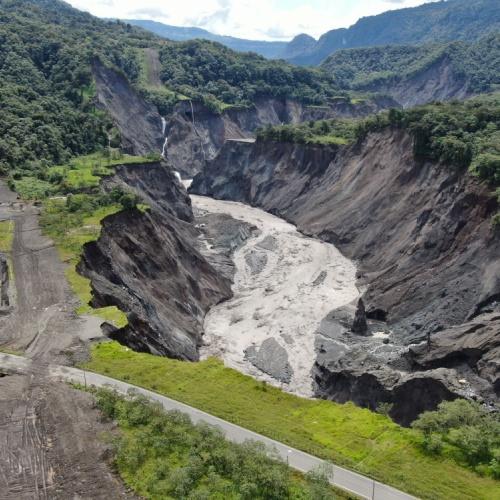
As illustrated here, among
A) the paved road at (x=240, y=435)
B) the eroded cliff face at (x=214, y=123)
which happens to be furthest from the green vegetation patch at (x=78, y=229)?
the eroded cliff face at (x=214, y=123)

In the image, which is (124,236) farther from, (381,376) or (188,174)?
(188,174)

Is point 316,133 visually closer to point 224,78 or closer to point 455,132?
point 455,132

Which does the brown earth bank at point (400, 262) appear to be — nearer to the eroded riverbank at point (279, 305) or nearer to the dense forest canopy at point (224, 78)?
the eroded riverbank at point (279, 305)

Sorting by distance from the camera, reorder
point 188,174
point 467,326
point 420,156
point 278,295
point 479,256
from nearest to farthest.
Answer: point 467,326 → point 479,256 → point 278,295 → point 420,156 → point 188,174

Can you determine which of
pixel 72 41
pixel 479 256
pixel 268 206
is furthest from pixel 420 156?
pixel 72 41

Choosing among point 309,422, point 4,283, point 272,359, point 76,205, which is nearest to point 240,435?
point 309,422

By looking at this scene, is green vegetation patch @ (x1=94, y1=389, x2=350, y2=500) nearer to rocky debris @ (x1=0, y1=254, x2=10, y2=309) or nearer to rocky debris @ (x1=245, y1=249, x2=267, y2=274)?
rocky debris @ (x1=0, y1=254, x2=10, y2=309)
